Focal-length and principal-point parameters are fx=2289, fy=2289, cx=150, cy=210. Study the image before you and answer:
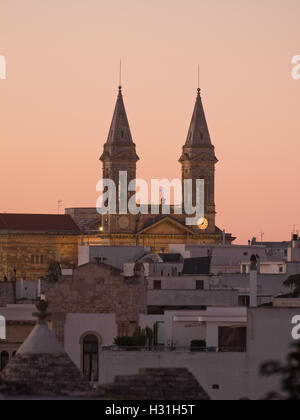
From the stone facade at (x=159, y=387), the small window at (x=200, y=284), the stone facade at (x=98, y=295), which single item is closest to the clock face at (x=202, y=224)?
the small window at (x=200, y=284)

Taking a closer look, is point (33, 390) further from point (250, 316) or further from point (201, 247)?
point (201, 247)

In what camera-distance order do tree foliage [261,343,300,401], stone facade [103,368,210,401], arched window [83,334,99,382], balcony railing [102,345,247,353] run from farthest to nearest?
arched window [83,334,99,382] → balcony railing [102,345,247,353] → stone facade [103,368,210,401] → tree foliage [261,343,300,401]

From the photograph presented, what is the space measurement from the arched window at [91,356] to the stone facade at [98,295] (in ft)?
3.94

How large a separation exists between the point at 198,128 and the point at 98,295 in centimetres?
11506

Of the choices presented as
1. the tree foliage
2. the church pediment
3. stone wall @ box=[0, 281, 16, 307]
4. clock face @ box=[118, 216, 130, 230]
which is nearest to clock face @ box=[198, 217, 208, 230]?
the church pediment

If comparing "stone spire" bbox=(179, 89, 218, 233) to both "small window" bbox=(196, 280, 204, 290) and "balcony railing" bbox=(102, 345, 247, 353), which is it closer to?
"small window" bbox=(196, 280, 204, 290)

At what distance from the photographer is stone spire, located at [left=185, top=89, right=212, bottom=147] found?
192m

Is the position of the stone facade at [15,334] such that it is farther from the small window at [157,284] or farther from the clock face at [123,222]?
the clock face at [123,222]

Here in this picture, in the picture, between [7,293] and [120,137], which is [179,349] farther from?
[120,137]

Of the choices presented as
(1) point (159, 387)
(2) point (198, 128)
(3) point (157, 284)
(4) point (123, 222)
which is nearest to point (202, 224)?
(4) point (123, 222)

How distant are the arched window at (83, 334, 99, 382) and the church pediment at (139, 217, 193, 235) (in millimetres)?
115788

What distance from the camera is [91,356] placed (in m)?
74.6

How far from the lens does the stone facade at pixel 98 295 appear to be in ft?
253

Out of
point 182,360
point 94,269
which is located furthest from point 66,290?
point 182,360
